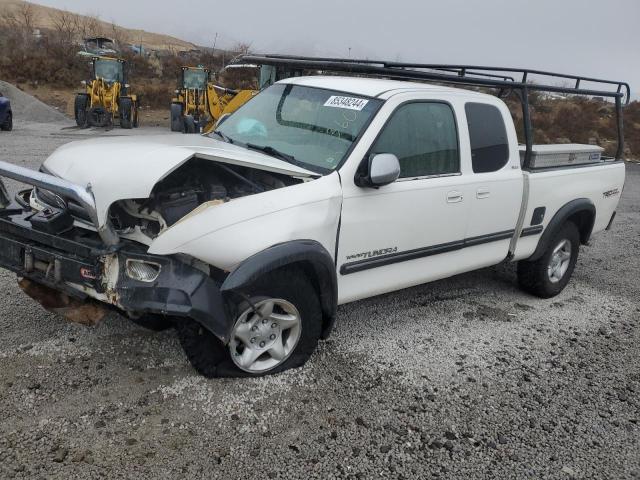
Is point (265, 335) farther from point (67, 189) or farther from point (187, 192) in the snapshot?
point (67, 189)

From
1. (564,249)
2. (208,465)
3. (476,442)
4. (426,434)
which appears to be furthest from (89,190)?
(564,249)

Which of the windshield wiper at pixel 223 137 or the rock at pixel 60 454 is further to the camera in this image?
the windshield wiper at pixel 223 137

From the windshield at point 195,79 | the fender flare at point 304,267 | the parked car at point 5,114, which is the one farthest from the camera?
the windshield at point 195,79

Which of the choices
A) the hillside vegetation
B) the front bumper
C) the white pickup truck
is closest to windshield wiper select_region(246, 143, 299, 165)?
the white pickup truck

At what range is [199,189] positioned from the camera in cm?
361

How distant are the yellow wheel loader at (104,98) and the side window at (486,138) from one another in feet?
52.0

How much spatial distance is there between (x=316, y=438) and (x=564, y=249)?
3702 mm

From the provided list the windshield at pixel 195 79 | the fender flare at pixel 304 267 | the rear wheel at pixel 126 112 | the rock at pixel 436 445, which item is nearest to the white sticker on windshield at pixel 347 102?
the fender flare at pixel 304 267

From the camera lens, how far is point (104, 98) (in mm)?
18438

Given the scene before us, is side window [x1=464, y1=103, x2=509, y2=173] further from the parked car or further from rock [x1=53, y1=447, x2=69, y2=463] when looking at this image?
the parked car

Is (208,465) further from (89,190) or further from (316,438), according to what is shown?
(89,190)

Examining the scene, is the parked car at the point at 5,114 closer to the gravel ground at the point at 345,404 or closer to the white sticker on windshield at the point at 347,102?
the gravel ground at the point at 345,404

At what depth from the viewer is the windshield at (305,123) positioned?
Result: 3.88 metres

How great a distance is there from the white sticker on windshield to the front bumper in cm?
166
